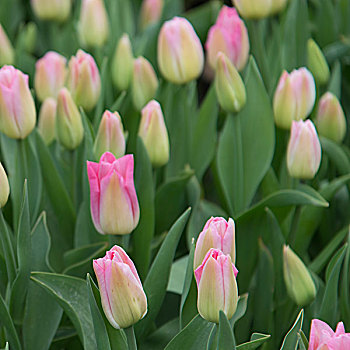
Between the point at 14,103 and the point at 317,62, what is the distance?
526mm

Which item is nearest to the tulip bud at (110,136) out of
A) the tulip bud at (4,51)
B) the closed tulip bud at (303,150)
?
the closed tulip bud at (303,150)

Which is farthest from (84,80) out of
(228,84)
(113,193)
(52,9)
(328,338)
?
(328,338)

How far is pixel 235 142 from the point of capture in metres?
1.00

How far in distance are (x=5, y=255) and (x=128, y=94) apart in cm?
45

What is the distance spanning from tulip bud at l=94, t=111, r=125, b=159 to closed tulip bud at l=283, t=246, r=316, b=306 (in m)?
0.25

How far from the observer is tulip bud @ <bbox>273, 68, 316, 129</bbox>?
97 cm

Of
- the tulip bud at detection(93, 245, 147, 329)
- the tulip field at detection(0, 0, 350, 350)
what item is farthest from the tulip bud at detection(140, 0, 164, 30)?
the tulip bud at detection(93, 245, 147, 329)

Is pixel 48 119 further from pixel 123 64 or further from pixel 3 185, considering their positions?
pixel 3 185

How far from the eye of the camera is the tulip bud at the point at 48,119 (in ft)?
3.50

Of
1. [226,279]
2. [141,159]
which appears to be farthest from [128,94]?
[226,279]

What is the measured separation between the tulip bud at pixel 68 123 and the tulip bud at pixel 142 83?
19cm

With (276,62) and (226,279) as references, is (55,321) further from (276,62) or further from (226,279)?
(276,62)

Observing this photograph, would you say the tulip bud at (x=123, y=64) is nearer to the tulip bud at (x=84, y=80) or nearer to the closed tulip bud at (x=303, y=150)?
the tulip bud at (x=84, y=80)

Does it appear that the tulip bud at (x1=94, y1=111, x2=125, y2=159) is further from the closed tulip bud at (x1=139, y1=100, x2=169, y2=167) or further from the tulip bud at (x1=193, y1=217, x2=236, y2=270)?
the tulip bud at (x1=193, y1=217, x2=236, y2=270)
